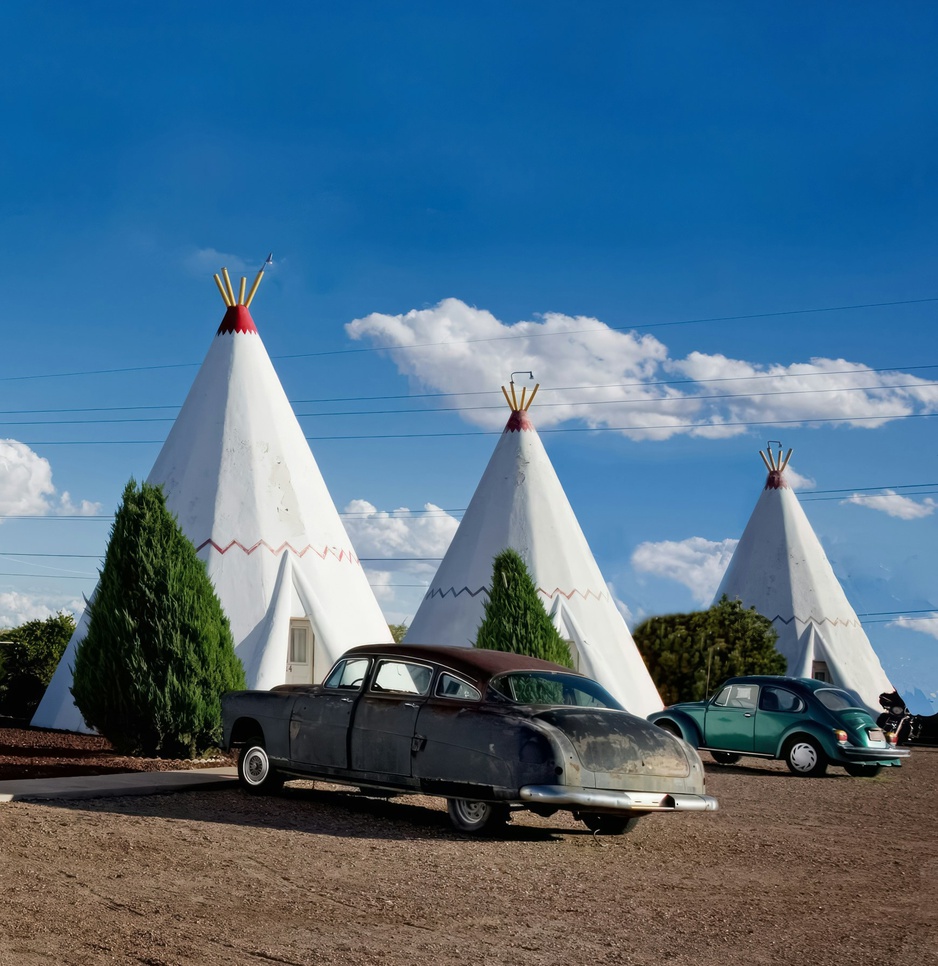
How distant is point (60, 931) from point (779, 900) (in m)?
3.41

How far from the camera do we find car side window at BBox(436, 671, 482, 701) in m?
7.59

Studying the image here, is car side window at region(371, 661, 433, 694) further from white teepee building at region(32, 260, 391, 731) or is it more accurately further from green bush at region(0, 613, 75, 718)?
green bush at region(0, 613, 75, 718)

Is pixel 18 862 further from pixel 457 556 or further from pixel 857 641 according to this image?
pixel 857 641

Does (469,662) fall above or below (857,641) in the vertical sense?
below

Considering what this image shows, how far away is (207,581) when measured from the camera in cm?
1279

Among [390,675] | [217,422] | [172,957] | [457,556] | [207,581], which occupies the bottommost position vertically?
[172,957]

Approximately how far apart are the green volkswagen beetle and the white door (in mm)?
5483

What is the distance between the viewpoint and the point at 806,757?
1348cm

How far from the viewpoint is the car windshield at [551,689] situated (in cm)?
761

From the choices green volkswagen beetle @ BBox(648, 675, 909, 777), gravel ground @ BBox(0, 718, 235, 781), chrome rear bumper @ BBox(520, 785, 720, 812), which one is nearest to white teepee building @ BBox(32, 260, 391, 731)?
gravel ground @ BBox(0, 718, 235, 781)

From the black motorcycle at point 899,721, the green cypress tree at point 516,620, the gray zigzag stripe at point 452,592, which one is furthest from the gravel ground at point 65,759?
the black motorcycle at point 899,721

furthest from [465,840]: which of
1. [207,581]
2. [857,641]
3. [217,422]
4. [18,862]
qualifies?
[857,641]

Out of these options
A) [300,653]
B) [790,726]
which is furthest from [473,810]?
[300,653]

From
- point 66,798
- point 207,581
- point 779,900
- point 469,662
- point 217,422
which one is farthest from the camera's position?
point 217,422
